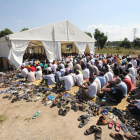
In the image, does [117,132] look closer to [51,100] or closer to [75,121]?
[75,121]

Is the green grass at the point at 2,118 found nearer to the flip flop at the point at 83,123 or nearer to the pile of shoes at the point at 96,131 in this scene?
the flip flop at the point at 83,123

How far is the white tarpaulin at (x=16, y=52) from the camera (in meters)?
9.49

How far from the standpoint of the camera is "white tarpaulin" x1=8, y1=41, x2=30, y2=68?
9.49 metres

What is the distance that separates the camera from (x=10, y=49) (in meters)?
9.48

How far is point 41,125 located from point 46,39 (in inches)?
406

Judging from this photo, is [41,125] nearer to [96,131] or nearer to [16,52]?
[96,131]

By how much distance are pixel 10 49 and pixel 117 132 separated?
10.2 meters

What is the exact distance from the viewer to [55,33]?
12.4 meters

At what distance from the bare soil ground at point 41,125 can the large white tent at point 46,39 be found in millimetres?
7060

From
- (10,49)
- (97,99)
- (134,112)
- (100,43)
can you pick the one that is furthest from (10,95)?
Result: (100,43)

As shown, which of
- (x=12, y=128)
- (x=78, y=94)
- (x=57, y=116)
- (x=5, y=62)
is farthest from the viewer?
(x=5, y=62)

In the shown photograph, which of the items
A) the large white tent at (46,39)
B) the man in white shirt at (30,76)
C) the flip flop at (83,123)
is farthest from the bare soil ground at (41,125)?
the large white tent at (46,39)

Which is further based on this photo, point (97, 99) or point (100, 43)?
point (100, 43)

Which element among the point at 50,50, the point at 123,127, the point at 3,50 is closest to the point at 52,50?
the point at 50,50
